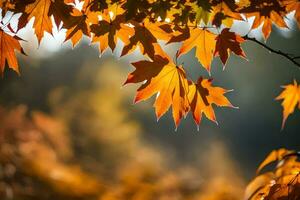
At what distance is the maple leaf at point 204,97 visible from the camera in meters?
1.33

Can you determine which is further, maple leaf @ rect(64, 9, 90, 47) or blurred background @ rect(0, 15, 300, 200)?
blurred background @ rect(0, 15, 300, 200)

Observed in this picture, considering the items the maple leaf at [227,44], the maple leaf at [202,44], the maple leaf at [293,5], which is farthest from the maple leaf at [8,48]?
the maple leaf at [293,5]

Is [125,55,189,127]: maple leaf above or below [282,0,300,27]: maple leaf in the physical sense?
below

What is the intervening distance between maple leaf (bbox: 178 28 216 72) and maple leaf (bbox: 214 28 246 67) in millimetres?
42

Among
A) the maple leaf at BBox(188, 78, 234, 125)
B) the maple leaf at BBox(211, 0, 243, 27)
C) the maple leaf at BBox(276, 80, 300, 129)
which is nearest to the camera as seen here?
the maple leaf at BBox(211, 0, 243, 27)

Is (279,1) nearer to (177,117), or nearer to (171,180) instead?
(177,117)

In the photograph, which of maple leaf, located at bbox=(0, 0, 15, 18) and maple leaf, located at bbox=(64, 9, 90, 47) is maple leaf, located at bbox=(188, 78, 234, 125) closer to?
maple leaf, located at bbox=(64, 9, 90, 47)

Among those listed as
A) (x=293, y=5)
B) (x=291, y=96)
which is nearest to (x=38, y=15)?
(x=293, y=5)

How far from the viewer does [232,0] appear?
3.55ft

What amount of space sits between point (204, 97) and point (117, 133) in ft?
25.5

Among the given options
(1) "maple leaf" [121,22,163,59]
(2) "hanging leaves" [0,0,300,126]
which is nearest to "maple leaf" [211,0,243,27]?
(2) "hanging leaves" [0,0,300,126]

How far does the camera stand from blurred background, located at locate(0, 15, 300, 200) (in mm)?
2340

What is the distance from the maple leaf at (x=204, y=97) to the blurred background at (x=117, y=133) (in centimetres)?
60

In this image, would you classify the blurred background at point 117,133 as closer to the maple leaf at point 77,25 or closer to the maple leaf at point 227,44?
the maple leaf at point 77,25
